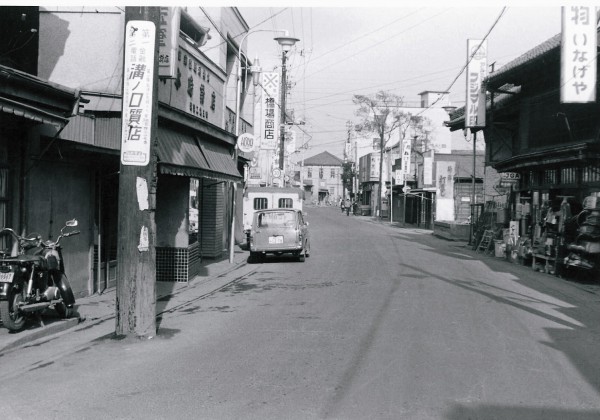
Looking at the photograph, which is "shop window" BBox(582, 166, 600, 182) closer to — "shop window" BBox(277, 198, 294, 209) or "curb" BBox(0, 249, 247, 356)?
"curb" BBox(0, 249, 247, 356)

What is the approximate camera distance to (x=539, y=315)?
33.2 feet

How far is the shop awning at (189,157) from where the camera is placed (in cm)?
1158

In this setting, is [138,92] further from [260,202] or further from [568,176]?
[260,202]

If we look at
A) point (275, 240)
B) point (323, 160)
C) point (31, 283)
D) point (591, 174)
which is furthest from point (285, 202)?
point (323, 160)

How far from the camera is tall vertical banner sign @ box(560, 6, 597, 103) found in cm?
1501

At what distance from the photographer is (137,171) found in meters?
7.85

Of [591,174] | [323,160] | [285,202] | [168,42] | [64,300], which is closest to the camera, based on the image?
[64,300]

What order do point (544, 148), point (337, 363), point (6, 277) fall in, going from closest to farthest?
point (337, 363) → point (6, 277) → point (544, 148)

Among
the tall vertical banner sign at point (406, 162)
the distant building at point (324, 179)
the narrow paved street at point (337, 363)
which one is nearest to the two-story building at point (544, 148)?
the narrow paved street at point (337, 363)

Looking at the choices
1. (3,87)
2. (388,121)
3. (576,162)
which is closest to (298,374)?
(3,87)

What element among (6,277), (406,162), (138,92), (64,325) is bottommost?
(64,325)

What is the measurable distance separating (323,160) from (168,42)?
382ft

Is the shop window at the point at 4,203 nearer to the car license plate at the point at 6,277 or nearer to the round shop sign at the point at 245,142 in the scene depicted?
the car license plate at the point at 6,277

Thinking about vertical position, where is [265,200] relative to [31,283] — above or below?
above
